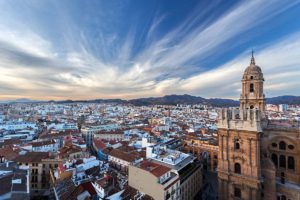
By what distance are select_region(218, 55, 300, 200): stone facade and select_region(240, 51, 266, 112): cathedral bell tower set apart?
1182 mm

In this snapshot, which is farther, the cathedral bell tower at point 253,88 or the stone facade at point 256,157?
the cathedral bell tower at point 253,88

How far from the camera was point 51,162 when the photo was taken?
39312 millimetres

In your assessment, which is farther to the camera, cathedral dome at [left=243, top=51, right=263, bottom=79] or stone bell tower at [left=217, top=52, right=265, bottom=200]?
cathedral dome at [left=243, top=51, right=263, bottom=79]

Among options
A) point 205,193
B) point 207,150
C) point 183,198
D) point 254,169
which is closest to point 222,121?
point 254,169

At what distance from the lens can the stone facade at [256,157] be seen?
75.4 feet

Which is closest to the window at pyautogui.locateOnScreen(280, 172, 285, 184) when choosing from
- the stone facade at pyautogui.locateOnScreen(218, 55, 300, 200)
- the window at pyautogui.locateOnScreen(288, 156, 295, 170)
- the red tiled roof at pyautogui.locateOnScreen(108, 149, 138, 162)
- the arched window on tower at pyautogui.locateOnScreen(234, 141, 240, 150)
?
the stone facade at pyautogui.locateOnScreen(218, 55, 300, 200)

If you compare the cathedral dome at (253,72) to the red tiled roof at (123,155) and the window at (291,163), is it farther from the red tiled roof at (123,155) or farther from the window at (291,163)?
Result: the red tiled roof at (123,155)

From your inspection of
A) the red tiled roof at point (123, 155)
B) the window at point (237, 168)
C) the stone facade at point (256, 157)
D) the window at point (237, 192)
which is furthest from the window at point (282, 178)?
the red tiled roof at point (123, 155)

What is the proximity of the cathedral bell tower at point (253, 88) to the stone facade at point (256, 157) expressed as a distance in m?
1.18

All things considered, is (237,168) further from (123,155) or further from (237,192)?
(123,155)

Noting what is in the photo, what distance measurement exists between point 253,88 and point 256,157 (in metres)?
9.88

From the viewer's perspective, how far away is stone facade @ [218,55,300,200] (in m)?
23.0

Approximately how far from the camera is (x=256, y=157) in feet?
74.8

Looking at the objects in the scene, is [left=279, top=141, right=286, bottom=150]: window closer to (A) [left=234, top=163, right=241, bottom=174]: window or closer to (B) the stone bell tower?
(B) the stone bell tower
